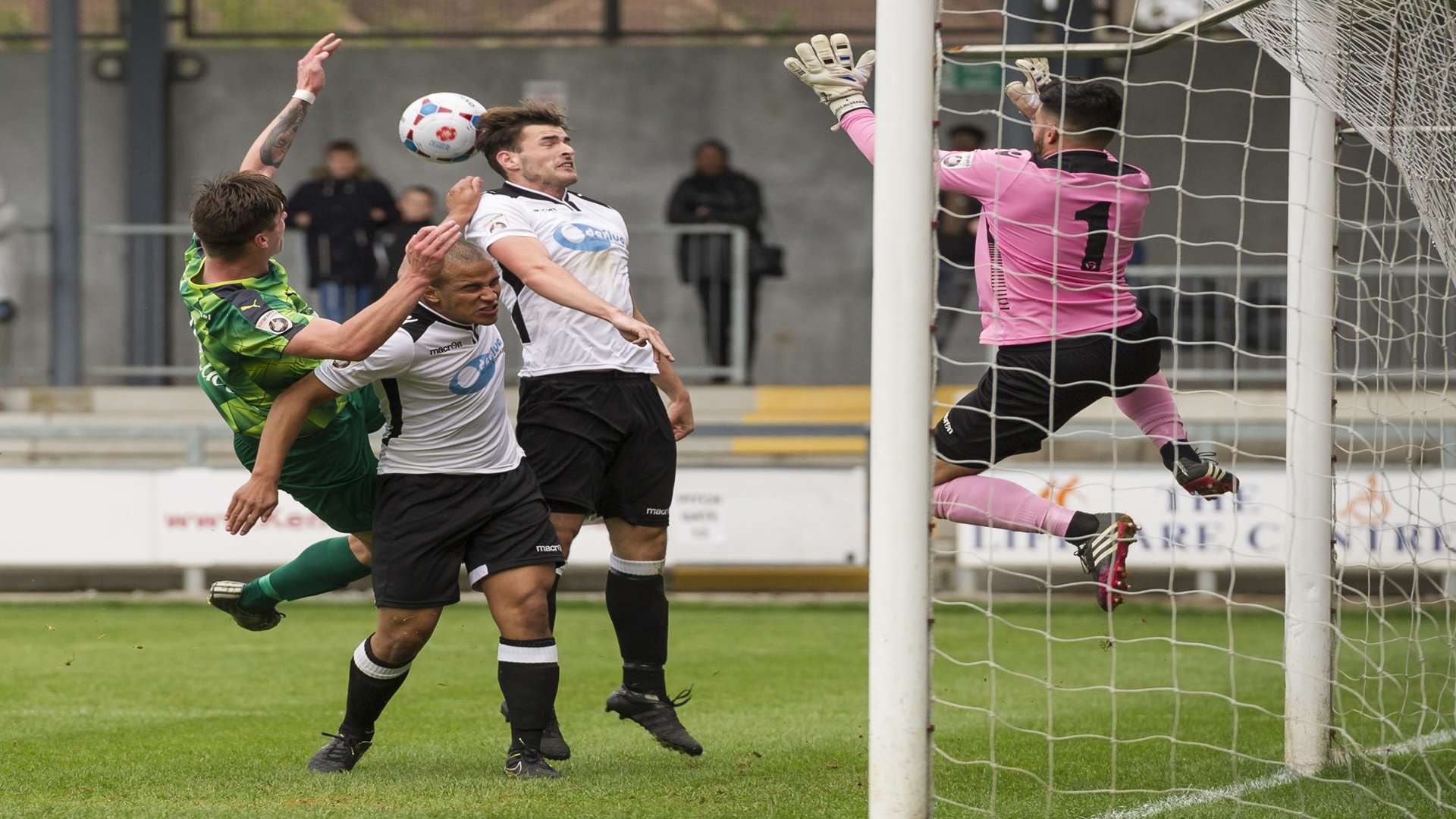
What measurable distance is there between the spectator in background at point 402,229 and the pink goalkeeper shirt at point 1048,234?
8.45m

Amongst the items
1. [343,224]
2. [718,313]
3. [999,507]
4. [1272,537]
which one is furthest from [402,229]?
[999,507]

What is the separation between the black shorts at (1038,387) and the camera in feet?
19.0

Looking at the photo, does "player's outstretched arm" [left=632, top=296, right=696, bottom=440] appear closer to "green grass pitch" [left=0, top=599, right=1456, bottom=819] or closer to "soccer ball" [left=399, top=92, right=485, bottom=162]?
"soccer ball" [left=399, top=92, right=485, bottom=162]

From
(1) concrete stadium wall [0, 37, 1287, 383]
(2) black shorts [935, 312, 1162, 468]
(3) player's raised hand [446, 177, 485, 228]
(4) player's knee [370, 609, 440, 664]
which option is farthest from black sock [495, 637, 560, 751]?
(1) concrete stadium wall [0, 37, 1287, 383]

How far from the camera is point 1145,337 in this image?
5805 mm

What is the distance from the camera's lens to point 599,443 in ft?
19.9

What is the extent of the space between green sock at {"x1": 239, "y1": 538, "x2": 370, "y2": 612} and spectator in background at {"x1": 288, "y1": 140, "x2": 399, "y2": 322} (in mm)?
8304

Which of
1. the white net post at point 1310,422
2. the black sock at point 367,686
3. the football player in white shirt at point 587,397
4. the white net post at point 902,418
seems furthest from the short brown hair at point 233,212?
the white net post at point 1310,422

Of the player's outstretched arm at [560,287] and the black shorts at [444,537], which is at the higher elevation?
the player's outstretched arm at [560,287]

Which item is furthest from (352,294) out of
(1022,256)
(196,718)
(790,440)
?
(1022,256)

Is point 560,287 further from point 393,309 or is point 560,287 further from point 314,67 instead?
point 314,67

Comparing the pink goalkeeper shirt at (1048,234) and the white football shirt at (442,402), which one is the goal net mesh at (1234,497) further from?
the white football shirt at (442,402)

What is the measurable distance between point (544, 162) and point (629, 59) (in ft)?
39.0

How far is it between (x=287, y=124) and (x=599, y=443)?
1.54 m
